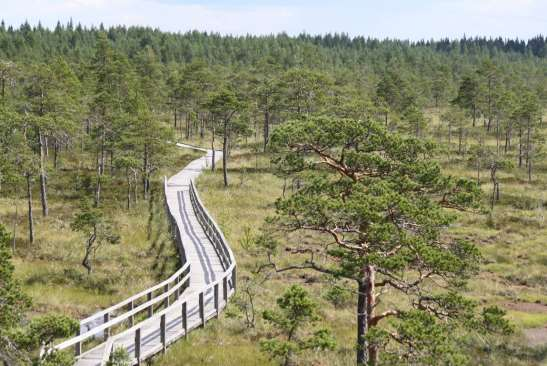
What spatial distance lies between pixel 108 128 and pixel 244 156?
835 inches

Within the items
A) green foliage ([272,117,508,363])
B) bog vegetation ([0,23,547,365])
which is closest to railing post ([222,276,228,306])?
bog vegetation ([0,23,547,365])

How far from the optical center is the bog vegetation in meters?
11.7

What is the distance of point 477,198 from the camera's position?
1282cm

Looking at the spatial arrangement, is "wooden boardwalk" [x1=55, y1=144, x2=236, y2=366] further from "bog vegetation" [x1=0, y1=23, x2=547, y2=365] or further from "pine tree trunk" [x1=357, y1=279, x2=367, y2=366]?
"pine tree trunk" [x1=357, y1=279, x2=367, y2=366]

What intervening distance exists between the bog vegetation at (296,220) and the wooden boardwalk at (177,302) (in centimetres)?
59

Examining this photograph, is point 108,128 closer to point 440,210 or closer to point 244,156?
point 244,156

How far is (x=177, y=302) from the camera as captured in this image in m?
14.5

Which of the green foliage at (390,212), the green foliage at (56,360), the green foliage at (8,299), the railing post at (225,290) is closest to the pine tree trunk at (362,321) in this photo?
the green foliage at (390,212)

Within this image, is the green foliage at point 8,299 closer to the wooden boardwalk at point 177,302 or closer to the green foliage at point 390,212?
the wooden boardwalk at point 177,302

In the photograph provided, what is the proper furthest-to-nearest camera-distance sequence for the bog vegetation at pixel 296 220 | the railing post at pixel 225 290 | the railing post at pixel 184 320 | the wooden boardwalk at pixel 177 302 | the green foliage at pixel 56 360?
1. the railing post at pixel 225 290
2. the railing post at pixel 184 320
3. the wooden boardwalk at pixel 177 302
4. the bog vegetation at pixel 296 220
5. the green foliage at pixel 56 360

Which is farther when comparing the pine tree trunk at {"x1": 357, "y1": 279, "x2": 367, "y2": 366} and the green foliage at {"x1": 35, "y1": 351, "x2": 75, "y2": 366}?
the pine tree trunk at {"x1": 357, "y1": 279, "x2": 367, "y2": 366}

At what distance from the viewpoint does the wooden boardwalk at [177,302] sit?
11.9 m

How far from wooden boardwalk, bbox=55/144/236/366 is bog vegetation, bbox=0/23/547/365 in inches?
23.4

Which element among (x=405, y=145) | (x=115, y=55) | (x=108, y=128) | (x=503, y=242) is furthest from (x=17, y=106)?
(x=405, y=145)
